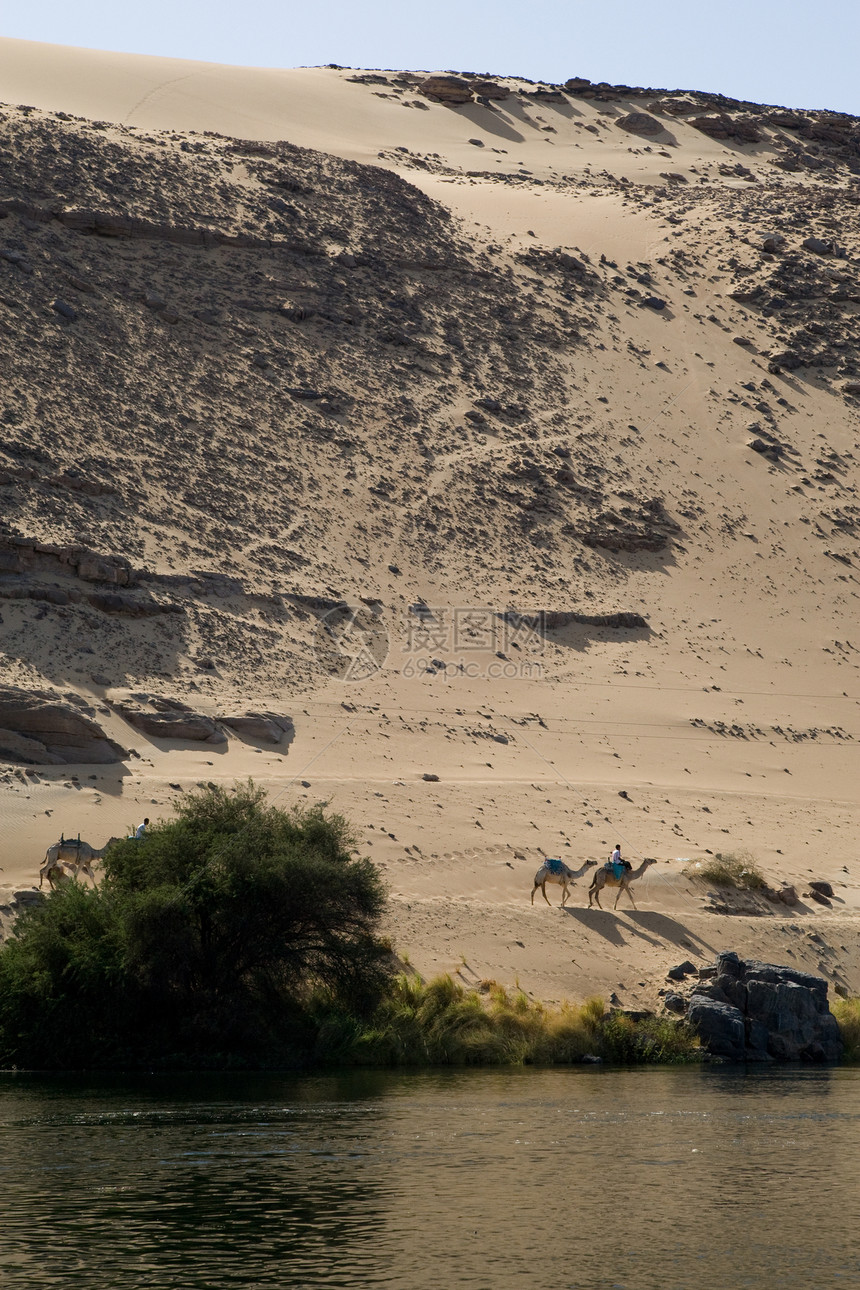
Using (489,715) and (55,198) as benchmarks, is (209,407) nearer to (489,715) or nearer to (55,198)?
(55,198)

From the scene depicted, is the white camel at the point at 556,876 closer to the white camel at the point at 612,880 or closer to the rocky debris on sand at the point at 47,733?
the white camel at the point at 612,880

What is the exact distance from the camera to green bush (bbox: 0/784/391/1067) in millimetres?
21797

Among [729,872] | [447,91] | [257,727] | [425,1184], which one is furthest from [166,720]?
[447,91]

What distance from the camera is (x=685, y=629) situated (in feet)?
146

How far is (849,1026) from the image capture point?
24719 millimetres

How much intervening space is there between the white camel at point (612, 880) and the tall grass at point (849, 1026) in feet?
14.1

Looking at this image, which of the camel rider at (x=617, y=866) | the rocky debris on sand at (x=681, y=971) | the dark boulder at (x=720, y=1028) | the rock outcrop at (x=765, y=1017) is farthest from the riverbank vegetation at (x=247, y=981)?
the camel rider at (x=617, y=866)

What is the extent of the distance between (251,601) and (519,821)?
38.1 ft

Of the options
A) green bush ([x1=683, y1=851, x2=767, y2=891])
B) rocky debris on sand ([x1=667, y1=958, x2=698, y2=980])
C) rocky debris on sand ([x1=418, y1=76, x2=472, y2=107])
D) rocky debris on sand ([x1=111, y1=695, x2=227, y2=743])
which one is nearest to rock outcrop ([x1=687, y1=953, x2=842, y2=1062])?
rocky debris on sand ([x1=667, y1=958, x2=698, y2=980])

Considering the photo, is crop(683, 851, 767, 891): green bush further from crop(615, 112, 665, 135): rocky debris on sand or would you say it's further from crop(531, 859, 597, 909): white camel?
crop(615, 112, 665, 135): rocky debris on sand

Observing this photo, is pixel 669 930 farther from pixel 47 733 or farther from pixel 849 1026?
pixel 47 733

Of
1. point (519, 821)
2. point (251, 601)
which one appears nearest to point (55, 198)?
point (251, 601)

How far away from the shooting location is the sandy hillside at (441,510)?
3091cm

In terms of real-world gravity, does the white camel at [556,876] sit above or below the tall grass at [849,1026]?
above
